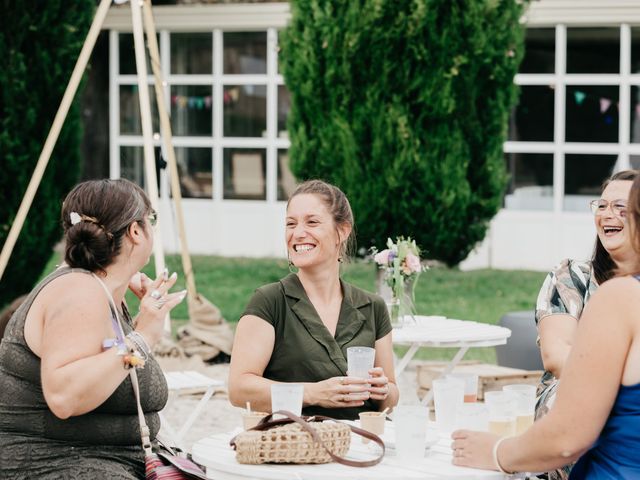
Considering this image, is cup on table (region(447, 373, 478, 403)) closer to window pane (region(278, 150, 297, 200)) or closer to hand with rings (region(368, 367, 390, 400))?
hand with rings (region(368, 367, 390, 400))

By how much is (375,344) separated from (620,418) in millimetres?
1543

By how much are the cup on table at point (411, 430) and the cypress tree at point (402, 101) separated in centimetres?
589

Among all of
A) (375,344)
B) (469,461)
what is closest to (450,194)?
(375,344)

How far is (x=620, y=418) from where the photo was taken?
95.3 inches

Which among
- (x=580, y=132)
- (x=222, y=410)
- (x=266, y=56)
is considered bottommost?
(x=222, y=410)

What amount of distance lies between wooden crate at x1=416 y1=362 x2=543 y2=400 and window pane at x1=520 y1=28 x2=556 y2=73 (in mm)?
7130

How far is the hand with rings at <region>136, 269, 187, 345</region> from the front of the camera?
3293mm

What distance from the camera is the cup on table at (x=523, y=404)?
3.11m

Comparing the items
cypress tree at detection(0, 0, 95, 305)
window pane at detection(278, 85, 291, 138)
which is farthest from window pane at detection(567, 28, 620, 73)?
cypress tree at detection(0, 0, 95, 305)

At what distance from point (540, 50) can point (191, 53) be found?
4.62 m

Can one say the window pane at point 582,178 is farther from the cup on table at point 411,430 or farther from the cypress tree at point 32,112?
the cup on table at point 411,430

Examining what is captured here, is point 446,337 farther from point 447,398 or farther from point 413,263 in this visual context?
point 447,398

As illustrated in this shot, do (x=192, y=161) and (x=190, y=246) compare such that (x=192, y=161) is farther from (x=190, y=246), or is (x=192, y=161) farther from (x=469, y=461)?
(x=469, y=461)

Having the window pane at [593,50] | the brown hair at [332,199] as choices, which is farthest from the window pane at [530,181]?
the brown hair at [332,199]
